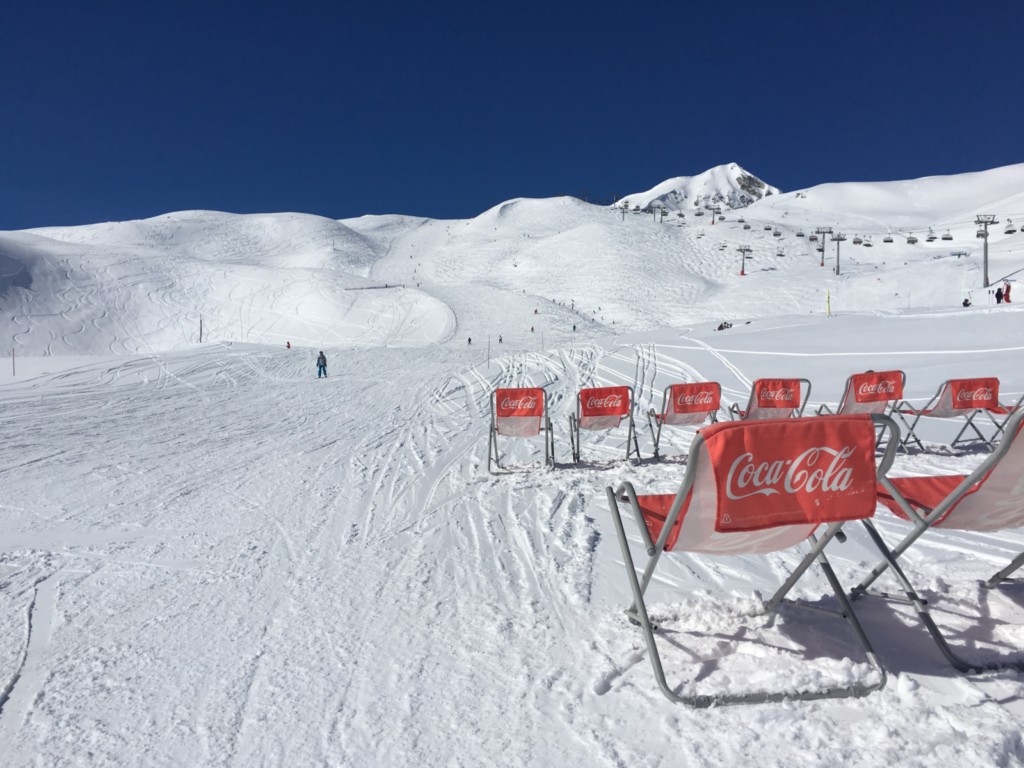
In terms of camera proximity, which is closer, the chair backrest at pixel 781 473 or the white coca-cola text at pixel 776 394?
the chair backrest at pixel 781 473

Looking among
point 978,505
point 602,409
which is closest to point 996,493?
point 978,505

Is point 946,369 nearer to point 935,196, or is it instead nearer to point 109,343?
point 109,343

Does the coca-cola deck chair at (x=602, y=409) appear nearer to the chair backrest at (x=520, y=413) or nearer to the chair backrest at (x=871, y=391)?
the chair backrest at (x=520, y=413)

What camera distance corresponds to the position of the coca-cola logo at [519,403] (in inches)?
334

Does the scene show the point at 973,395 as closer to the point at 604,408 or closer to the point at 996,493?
the point at 604,408

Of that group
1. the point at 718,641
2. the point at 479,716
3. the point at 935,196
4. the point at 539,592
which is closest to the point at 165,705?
the point at 479,716

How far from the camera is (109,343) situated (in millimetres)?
42062

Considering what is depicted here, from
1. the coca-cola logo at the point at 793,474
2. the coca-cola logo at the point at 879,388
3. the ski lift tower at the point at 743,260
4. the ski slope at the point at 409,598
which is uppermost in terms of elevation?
the ski lift tower at the point at 743,260

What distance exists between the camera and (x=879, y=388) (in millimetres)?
8359

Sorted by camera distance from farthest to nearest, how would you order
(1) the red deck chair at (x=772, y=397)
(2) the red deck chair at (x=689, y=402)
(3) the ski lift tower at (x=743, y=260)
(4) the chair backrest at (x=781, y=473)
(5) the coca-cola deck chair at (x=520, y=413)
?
(3) the ski lift tower at (x=743, y=260) → (2) the red deck chair at (x=689, y=402) → (1) the red deck chair at (x=772, y=397) → (5) the coca-cola deck chair at (x=520, y=413) → (4) the chair backrest at (x=781, y=473)

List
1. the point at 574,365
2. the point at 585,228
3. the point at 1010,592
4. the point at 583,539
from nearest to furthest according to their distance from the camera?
1. the point at 1010,592
2. the point at 583,539
3. the point at 574,365
4. the point at 585,228

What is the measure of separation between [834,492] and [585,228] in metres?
83.8

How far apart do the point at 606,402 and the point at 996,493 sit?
5.83 metres

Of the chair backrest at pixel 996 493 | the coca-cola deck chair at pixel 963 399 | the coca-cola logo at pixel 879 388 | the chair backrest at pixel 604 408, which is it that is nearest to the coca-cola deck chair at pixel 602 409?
the chair backrest at pixel 604 408
